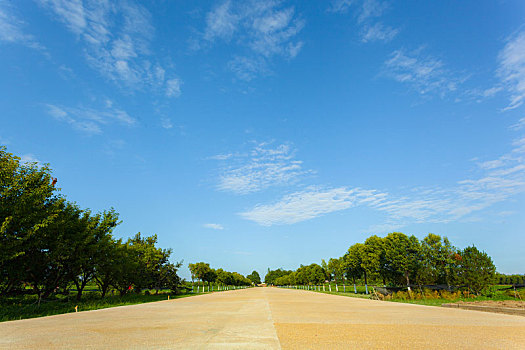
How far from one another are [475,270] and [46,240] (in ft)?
100

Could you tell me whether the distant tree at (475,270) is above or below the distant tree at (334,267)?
below

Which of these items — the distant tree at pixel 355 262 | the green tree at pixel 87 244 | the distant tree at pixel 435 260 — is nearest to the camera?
the green tree at pixel 87 244

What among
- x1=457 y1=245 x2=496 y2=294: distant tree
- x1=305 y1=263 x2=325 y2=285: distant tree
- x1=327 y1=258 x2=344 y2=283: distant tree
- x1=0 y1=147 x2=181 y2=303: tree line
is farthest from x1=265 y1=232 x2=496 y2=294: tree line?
x1=305 y1=263 x2=325 y2=285: distant tree

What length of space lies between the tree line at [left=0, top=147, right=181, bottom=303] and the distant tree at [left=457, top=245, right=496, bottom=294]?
27.9 metres

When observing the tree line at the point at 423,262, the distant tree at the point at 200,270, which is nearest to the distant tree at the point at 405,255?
the tree line at the point at 423,262

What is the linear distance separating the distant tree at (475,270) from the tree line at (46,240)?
2794 centimetres

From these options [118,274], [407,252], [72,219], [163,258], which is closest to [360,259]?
[407,252]

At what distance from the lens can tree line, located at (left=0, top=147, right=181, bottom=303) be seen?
49.8 feet

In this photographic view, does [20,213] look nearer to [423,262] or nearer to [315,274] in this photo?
[423,262]

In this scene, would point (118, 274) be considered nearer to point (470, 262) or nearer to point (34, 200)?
point (34, 200)

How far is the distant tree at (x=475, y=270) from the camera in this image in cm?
2345

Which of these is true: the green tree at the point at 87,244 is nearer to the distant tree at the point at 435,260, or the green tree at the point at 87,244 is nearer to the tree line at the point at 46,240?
the tree line at the point at 46,240

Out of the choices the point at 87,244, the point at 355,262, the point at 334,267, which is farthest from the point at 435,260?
Result: the point at 334,267

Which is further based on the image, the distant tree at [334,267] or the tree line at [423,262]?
the distant tree at [334,267]
